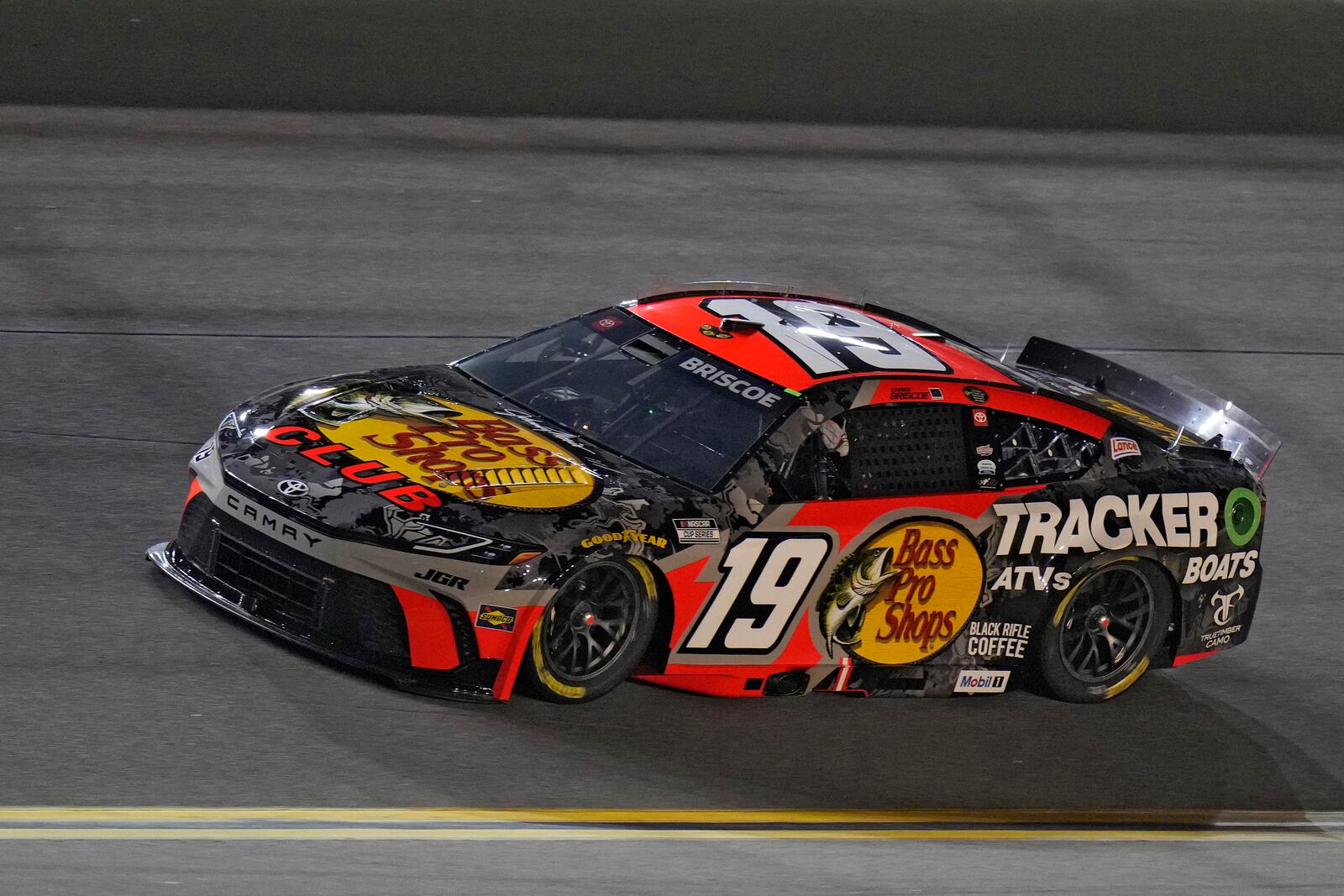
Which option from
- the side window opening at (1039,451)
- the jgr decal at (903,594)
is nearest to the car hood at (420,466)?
the jgr decal at (903,594)

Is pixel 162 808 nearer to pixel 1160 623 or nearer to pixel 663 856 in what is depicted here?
pixel 663 856

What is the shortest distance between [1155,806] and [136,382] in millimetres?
6003

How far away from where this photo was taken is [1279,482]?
1055 centimetres

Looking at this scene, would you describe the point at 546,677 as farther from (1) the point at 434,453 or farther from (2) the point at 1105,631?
(2) the point at 1105,631

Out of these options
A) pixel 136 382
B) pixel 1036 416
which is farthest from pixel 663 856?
pixel 136 382

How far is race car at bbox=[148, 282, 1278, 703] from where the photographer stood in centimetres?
659

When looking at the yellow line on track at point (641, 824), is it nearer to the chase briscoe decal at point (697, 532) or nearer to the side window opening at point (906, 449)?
the chase briscoe decal at point (697, 532)

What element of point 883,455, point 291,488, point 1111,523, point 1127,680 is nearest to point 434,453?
point 291,488

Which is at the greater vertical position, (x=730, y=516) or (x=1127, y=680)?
(x=730, y=516)

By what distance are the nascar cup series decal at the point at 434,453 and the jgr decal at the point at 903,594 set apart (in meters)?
1.10

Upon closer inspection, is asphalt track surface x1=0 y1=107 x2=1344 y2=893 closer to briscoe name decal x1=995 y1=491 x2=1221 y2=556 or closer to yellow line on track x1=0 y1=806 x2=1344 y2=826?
yellow line on track x1=0 y1=806 x2=1344 y2=826

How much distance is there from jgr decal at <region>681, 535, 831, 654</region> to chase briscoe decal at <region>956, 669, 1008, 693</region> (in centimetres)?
93

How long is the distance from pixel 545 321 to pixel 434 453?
17.5 feet

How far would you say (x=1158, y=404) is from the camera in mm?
8695
